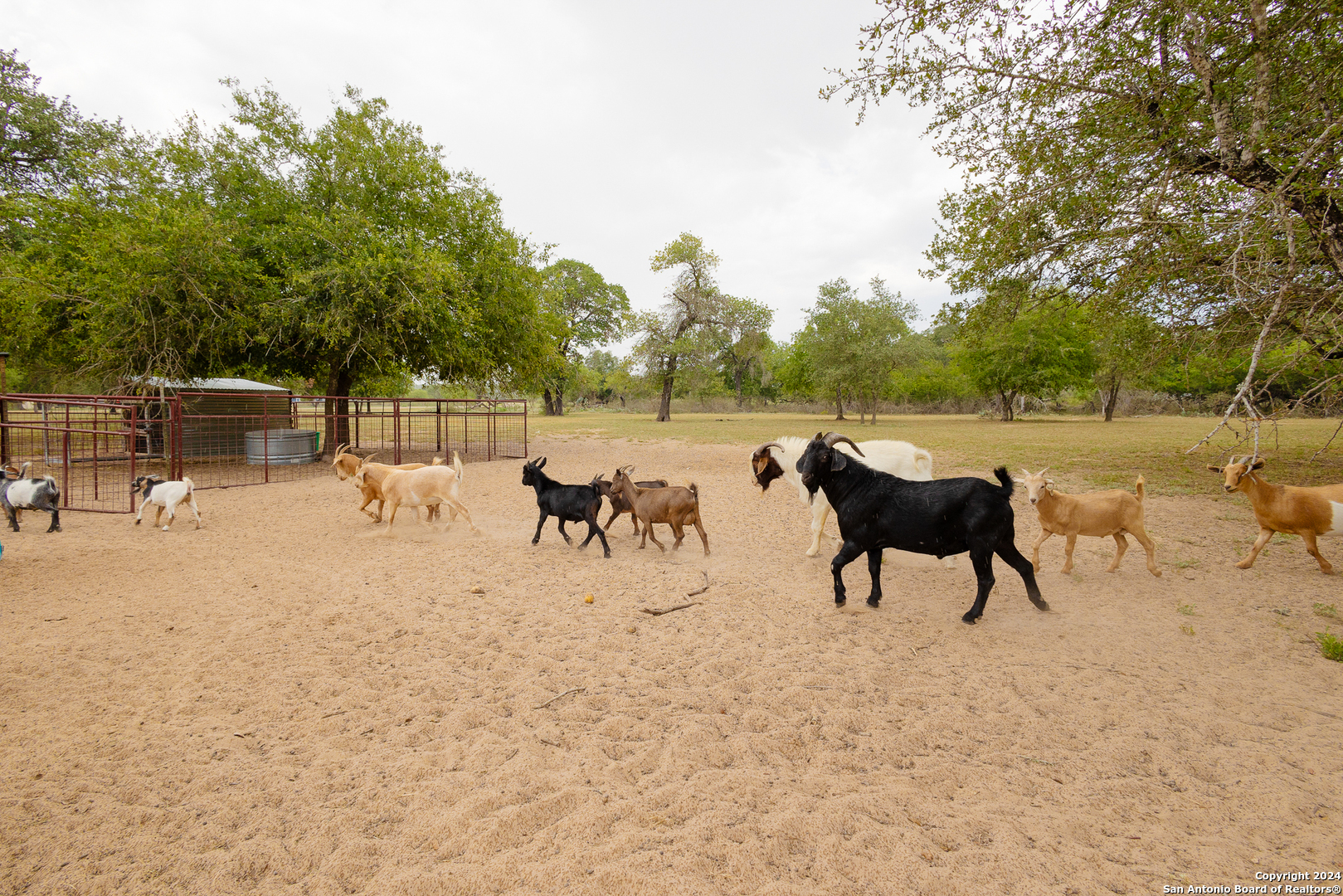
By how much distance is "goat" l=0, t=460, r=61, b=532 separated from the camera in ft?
22.2

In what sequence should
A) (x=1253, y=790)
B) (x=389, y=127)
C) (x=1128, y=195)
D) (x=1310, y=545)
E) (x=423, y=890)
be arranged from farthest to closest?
(x=389, y=127) < (x=1128, y=195) < (x=1310, y=545) < (x=1253, y=790) < (x=423, y=890)

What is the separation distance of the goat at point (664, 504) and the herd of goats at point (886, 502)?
1 centimetres

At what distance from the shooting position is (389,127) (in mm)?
15914

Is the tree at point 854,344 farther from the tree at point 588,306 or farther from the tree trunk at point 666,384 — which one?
the tree at point 588,306

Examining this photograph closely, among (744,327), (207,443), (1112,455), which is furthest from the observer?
(744,327)

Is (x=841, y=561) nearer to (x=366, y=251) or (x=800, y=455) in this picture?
(x=800, y=455)

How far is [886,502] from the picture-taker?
483cm

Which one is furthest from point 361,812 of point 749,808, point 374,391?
point 374,391

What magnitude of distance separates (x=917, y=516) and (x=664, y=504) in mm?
2818

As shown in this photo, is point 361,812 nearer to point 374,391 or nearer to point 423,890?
point 423,890

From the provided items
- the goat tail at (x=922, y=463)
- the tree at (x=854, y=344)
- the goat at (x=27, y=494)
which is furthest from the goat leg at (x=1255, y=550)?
the tree at (x=854, y=344)

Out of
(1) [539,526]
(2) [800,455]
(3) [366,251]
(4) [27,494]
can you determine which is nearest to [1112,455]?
(2) [800,455]

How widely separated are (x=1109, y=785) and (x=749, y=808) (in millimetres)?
1816

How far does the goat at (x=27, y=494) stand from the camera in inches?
267
